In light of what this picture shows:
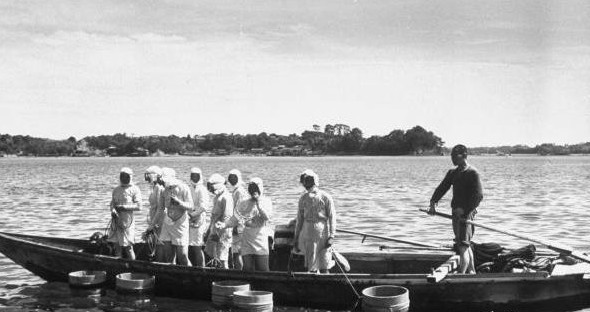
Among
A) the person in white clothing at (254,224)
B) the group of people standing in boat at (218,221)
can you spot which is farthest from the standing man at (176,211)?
the person in white clothing at (254,224)

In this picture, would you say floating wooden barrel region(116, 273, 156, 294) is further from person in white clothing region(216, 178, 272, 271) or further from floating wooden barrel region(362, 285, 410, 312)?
floating wooden barrel region(362, 285, 410, 312)

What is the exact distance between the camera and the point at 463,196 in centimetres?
1209

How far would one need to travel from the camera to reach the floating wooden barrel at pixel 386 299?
37.1ft

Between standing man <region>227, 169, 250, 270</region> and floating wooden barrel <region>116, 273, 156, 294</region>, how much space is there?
1665mm

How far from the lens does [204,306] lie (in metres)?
13.4

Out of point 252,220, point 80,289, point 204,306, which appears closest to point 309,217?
point 252,220

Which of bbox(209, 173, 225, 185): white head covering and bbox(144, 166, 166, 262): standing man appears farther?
bbox(144, 166, 166, 262): standing man

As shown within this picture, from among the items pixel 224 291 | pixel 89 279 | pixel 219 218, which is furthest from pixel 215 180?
pixel 89 279

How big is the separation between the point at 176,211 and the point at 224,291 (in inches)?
71.0

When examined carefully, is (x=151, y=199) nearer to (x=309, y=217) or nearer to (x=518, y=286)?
(x=309, y=217)

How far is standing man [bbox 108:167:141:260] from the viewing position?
14227 mm

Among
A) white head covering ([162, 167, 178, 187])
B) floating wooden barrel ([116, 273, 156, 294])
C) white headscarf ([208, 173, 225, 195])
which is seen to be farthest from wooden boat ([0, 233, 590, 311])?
white head covering ([162, 167, 178, 187])

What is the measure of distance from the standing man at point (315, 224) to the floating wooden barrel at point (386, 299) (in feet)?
3.34

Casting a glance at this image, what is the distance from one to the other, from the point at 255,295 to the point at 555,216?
74.9ft
